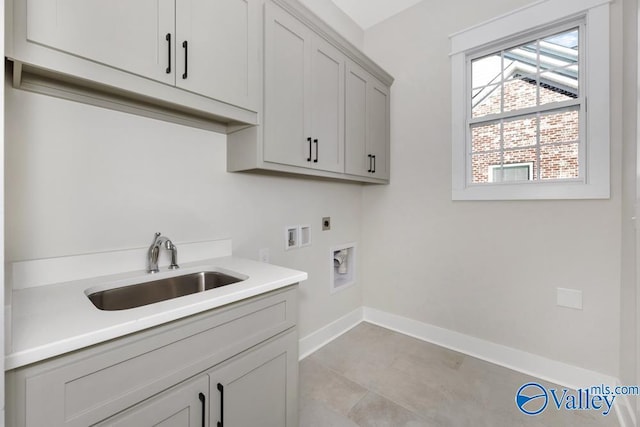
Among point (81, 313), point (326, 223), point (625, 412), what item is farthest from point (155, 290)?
point (625, 412)

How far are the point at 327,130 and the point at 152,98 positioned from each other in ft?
3.56

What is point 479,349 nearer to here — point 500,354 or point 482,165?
point 500,354

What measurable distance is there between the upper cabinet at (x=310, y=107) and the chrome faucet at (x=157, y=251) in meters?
0.55

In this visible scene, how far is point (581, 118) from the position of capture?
1.85 meters

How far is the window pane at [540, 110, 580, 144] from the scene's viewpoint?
190 cm

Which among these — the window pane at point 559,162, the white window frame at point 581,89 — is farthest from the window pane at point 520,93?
the window pane at point 559,162

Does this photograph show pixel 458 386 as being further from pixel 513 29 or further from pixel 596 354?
pixel 513 29

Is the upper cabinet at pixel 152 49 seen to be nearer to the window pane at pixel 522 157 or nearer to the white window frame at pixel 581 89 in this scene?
the white window frame at pixel 581 89

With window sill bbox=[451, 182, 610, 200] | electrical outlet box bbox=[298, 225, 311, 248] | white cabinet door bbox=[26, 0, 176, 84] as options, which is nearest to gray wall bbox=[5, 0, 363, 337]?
electrical outlet box bbox=[298, 225, 311, 248]

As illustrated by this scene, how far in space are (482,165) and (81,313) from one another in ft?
8.39

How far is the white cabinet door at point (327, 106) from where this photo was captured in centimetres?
183

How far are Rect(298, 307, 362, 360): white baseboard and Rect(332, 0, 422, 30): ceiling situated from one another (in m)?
2.83

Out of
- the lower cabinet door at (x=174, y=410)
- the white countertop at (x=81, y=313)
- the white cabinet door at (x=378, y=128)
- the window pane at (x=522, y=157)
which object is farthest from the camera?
the white cabinet door at (x=378, y=128)

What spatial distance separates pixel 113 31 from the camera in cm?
101
